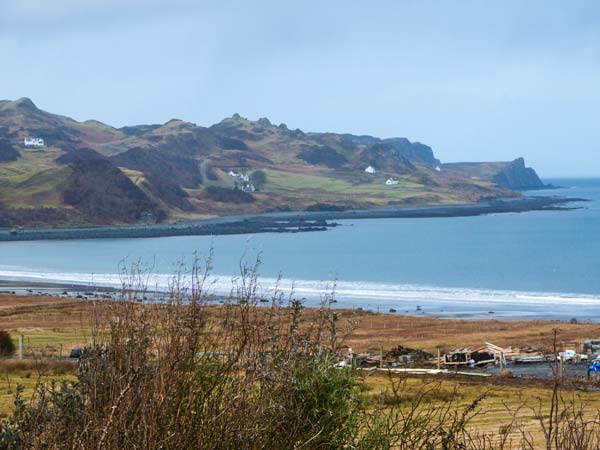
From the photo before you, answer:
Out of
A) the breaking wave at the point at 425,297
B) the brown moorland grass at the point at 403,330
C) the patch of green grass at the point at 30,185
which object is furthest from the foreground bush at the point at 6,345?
the patch of green grass at the point at 30,185

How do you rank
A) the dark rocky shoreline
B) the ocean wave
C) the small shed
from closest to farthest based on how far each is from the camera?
the small shed, the ocean wave, the dark rocky shoreline

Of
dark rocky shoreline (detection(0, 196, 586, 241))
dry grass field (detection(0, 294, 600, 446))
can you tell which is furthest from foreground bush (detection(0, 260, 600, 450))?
dark rocky shoreline (detection(0, 196, 586, 241))

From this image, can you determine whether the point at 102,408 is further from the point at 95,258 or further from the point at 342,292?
the point at 95,258

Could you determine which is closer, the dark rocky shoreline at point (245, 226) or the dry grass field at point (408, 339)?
the dry grass field at point (408, 339)

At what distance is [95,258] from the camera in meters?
99.0

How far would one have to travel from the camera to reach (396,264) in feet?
312

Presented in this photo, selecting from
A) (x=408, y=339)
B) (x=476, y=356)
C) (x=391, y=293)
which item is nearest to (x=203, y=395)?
(x=476, y=356)

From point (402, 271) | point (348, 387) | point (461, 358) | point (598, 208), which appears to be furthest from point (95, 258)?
point (598, 208)

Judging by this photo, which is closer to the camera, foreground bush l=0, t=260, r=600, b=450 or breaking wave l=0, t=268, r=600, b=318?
foreground bush l=0, t=260, r=600, b=450

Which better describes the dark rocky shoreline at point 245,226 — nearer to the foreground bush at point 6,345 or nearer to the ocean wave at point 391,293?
the ocean wave at point 391,293

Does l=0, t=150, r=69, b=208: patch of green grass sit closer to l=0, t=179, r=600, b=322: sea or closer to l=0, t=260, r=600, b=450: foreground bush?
l=0, t=179, r=600, b=322: sea

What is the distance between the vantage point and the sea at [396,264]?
62656 millimetres

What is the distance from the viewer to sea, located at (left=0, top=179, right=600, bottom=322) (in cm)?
6266

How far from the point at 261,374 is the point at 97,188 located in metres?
152
